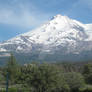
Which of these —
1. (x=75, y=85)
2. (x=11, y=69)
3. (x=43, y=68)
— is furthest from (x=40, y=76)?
(x=11, y=69)

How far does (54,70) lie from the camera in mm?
40938

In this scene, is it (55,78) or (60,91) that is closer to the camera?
(55,78)

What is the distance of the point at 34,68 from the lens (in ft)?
137

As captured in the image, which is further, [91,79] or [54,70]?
[91,79]

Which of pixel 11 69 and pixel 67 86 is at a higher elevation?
pixel 11 69

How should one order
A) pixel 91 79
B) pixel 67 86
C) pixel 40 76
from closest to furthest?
pixel 40 76 → pixel 67 86 → pixel 91 79

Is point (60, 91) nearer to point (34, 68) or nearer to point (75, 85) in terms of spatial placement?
point (75, 85)

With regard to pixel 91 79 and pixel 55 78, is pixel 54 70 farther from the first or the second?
pixel 91 79

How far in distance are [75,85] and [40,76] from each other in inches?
424

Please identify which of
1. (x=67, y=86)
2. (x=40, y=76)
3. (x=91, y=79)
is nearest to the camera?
(x=40, y=76)

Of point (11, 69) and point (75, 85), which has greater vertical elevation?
point (11, 69)

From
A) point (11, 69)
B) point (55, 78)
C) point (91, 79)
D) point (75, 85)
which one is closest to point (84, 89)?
point (75, 85)

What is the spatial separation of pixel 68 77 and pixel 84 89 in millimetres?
3884

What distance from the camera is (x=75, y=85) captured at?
4841 centimetres
